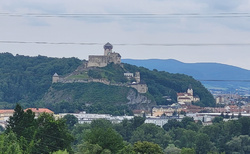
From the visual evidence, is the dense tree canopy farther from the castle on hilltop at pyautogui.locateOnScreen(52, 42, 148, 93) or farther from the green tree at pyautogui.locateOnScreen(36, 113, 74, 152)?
the castle on hilltop at pyautogui.locateOnScreen(52, 42, 148, 93)

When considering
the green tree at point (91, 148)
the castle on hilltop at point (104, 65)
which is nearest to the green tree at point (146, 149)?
the green tree at point (91, 148)

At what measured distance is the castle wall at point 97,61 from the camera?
623 feet

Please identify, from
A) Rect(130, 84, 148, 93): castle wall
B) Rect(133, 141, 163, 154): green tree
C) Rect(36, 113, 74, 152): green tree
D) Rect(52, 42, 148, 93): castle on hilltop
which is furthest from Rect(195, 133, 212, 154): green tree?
Rect(130, 84, 148, 93): castle wall

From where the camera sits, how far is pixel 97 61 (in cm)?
18988

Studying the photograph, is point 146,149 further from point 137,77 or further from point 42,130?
point 137,77

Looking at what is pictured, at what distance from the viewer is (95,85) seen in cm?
18612

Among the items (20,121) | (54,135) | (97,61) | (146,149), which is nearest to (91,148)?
(54,135)

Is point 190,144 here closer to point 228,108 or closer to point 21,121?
point 21,121

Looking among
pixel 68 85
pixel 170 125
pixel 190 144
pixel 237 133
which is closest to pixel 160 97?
pixel 68 85

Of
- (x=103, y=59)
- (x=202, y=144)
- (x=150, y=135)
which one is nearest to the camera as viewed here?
(x=202, y=144)

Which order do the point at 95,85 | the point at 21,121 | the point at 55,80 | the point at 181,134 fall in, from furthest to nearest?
the point at 55,80
the point at 95,85
the point at 181,134
the point at 21,121

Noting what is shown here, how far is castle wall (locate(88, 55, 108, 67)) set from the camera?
18988 centimetres

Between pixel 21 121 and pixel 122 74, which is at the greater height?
pixel 122 74

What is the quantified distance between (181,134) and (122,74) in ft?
268
